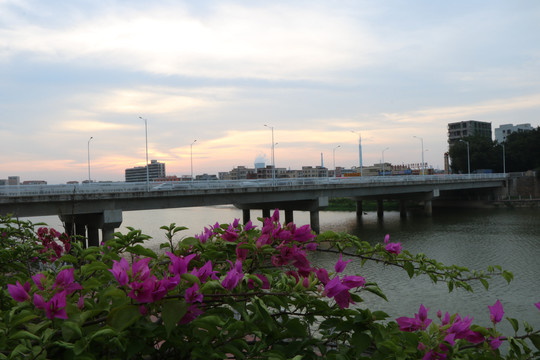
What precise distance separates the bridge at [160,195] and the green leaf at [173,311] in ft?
39.8

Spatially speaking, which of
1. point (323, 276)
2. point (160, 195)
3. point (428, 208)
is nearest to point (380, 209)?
point (428, 208)

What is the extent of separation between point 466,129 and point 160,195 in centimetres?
12080

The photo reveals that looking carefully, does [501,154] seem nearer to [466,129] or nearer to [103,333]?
[466,129]

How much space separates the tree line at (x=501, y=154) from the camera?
234 ft

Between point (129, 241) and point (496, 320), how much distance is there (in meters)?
2.45

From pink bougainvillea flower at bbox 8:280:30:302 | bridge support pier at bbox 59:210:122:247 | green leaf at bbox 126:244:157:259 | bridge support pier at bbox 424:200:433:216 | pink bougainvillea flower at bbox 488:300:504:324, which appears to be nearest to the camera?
pink bougainvillea flower at bbox 8:280:30:302

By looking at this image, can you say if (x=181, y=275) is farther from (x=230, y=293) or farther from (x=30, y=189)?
(x=30, y=189)

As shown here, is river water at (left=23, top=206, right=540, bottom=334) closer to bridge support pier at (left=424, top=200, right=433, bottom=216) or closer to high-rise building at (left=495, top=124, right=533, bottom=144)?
bridge support pier at (left=424, top=200, right=433, bottom=216)

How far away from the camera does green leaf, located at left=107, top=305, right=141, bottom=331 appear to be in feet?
6.04

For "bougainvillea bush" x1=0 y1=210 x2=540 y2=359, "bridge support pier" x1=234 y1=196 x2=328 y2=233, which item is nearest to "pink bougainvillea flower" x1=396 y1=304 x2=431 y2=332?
"bougainvillea bush" x1=0 y1=210 x2=540 y2=359

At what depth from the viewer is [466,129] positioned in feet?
420

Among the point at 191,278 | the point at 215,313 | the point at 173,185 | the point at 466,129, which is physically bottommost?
the point at 215,313

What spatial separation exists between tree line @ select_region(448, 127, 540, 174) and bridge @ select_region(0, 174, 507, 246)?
35.3 meters

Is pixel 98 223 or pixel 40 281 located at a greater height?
pixel 40 281
